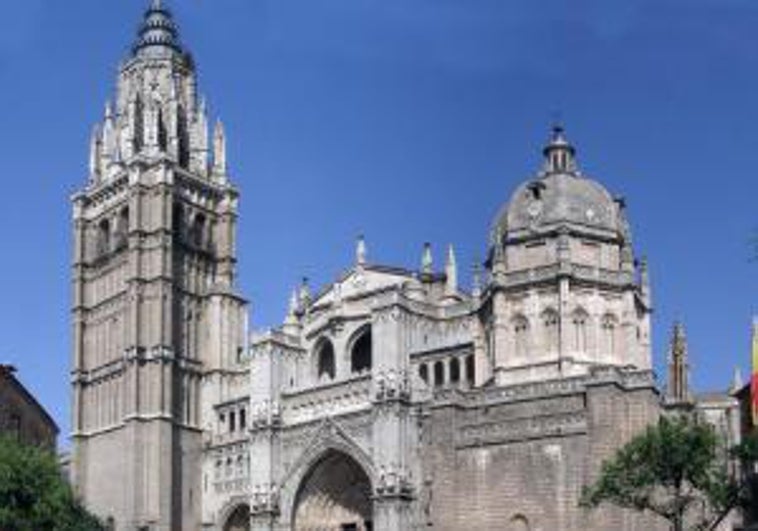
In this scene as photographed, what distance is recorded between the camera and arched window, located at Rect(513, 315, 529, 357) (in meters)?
81.6

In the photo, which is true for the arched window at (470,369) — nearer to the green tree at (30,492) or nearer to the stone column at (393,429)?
the stone column at (393,429)

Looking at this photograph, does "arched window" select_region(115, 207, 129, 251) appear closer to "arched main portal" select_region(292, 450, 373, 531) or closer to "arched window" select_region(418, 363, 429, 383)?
"arched main portal" select_region(292, 450, 373, 531)

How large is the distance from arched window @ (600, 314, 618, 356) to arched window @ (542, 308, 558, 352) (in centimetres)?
247

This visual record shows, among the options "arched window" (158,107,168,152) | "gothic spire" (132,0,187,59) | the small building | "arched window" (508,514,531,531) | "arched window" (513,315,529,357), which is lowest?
"arched window" (508,514,531,531)

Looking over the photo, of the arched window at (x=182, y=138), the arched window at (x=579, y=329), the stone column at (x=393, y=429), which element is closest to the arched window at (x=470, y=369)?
the stone column at (x=393, y=429)

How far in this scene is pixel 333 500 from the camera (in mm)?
88188

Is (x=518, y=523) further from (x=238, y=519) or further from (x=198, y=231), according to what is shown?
(x=198, y=231)

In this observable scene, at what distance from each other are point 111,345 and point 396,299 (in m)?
24.6

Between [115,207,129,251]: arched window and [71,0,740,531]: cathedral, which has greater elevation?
[115,207,129,251]: arched window

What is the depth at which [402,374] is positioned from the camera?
83312mm

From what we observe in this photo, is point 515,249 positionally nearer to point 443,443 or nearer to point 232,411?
point 443,443

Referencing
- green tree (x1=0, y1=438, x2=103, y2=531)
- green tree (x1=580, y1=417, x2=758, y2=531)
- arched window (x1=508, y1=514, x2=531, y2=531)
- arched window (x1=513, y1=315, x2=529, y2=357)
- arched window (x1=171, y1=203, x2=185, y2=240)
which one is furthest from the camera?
arched window (x1=171, y1=203, x2=185, y2=240)

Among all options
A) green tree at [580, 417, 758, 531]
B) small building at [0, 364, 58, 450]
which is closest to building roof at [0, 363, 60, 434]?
small building at [0, 364, 58, 450]

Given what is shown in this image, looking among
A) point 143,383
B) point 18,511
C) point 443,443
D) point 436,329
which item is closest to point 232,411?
point 143,383
